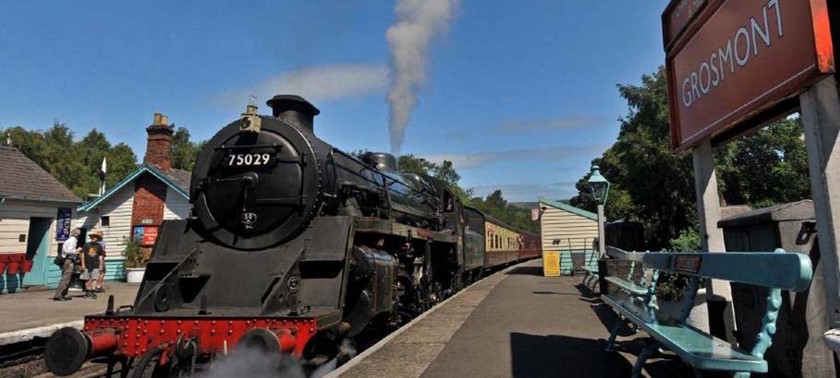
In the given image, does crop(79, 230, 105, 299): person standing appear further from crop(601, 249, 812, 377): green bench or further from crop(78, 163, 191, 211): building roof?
crop(601, 249, 812, 377): green bench

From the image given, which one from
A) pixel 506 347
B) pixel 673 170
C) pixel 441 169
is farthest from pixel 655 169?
pixel 441 169

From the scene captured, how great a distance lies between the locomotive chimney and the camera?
260 inches

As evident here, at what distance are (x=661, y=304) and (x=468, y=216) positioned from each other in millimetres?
8303

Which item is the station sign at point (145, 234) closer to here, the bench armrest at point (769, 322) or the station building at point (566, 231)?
the station building at point (566, 231)

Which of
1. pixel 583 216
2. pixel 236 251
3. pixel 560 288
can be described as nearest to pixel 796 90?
pixel 236 251

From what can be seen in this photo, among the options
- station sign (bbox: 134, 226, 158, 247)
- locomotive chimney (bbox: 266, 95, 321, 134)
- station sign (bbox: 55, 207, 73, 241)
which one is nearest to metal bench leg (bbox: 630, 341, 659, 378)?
locomotive chimney (bbox: 266, 95, 321, 134)

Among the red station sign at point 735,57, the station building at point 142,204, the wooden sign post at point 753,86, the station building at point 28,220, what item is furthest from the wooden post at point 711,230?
the station building at point 142,204

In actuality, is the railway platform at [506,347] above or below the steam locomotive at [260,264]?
below

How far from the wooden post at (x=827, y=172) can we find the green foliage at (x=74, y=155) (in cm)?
5002

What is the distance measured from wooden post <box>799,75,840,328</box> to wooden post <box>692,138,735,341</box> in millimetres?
1797

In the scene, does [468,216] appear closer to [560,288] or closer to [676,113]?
[560,288]

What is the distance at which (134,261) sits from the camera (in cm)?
1700

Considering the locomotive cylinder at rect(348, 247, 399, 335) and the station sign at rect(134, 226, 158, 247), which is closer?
the locomotive cylinder at rect(348, 247, 399, 335)

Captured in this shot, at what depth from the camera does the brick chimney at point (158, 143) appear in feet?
57.9
